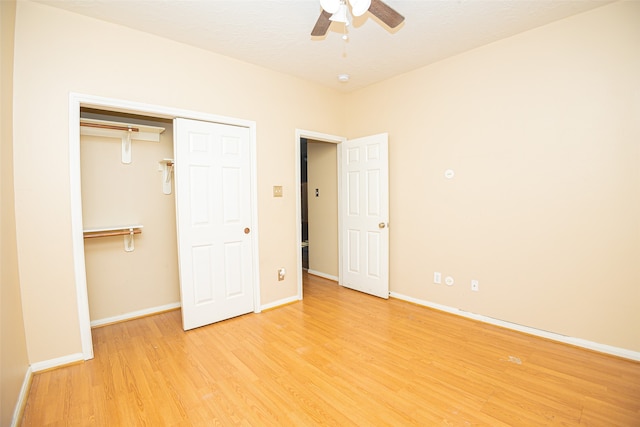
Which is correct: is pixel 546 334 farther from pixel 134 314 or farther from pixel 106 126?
pixel 106 126

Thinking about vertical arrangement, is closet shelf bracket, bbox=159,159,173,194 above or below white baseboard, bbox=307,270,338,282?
above

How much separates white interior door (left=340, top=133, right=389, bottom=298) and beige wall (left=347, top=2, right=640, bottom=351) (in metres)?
0.30

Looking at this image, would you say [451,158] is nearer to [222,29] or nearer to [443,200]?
[443,200]

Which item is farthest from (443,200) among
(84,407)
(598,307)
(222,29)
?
(84,407)

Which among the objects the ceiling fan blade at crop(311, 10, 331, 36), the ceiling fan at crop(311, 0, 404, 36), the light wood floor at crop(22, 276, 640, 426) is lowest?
the light wood floor at crop(22, 276, 640, 426)

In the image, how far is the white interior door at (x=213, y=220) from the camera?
9.58ft

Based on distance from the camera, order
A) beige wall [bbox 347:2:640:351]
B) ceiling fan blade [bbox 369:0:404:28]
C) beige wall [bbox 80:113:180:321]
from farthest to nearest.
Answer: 1. beige wall [bbox 80:113:180:321]
2. beige wall [bbox 347:2:640:351]
3. ceiling fan blade [bbox 369:0:404:28]

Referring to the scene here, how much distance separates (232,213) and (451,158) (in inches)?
96.7

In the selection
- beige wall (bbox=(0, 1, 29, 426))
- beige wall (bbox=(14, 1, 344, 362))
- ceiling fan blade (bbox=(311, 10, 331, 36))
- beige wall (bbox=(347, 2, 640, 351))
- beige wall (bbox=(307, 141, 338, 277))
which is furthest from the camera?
beige wall (bbox=(307, 141, 338, 277))

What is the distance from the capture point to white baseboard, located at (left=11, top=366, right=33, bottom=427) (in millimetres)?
1732

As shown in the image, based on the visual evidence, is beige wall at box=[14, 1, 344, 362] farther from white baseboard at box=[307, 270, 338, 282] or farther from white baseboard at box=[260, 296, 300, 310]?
white baseboard at box=[307, 270, 338, 282]

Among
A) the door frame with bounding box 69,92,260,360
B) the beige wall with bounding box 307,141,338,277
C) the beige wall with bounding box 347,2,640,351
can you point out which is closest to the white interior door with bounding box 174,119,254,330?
the door frame with bounding box 69,92,260,360

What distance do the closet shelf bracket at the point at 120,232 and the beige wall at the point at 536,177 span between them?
10.2 ft

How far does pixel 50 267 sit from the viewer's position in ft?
7.52
